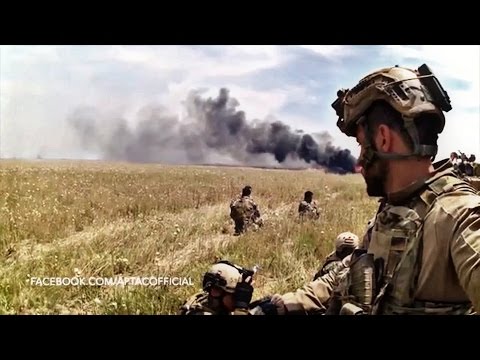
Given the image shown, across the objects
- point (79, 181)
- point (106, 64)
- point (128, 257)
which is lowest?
Result: point (128, 257)

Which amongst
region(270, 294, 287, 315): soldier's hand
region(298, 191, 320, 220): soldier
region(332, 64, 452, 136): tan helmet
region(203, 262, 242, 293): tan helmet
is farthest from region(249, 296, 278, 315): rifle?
region(332, 64, 452, 136): tan helmet

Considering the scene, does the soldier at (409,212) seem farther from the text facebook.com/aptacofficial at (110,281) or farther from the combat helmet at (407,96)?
the text facebook.com/aptacofficial at (110,281)

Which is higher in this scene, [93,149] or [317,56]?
[317,56]

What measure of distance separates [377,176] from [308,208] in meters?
0.91

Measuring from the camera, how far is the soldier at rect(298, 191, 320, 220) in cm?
394

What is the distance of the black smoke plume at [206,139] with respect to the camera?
395cm

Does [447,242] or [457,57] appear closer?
[447,242]

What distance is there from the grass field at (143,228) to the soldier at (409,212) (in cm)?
70

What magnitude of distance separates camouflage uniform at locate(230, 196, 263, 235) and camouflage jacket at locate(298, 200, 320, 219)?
0.27 metres

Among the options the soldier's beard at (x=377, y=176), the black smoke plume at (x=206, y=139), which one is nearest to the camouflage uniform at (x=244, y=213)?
the black smoke plume at (x=206, y=139)
